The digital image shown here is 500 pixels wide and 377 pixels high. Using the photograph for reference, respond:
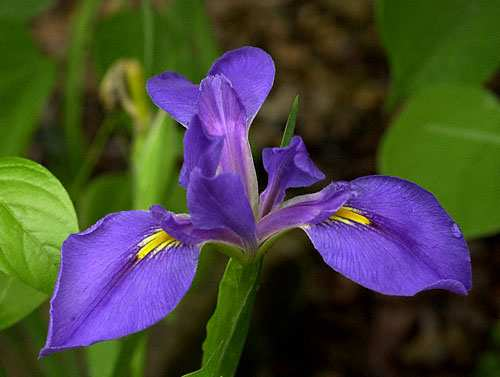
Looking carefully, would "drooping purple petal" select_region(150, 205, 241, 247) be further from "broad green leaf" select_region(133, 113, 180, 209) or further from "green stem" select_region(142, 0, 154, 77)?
"green stem" select_region(142, 0, 154, 77)

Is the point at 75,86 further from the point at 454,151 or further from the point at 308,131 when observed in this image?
the point at 308,131

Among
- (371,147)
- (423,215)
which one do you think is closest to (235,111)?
(423,215)

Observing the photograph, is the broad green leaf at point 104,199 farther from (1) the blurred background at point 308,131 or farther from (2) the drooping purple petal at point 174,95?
(2) the drooping purple petal at point 174,95

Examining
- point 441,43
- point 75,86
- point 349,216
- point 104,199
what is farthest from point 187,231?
point 75,86

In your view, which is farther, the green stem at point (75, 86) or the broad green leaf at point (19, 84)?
the green stem at point (75, 86)

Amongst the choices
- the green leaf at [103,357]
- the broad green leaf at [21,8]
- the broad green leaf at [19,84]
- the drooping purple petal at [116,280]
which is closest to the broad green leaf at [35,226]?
the drooping purple petal at [116,280]

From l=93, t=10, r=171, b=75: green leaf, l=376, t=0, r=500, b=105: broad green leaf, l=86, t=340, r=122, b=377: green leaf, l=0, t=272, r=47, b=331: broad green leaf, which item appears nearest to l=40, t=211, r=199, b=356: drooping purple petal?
l=0, t=272, r=47, b=331: broad green leaf

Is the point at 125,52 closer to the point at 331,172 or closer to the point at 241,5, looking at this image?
the point at 331,172
